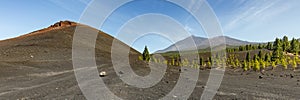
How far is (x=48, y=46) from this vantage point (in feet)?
Result: 130

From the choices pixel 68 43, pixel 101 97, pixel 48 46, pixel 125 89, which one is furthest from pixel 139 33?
pixel 68 43

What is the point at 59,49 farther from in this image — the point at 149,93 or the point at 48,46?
the point at 149,93

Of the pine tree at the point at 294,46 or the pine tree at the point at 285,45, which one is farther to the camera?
the pine tree at the point at 285,45

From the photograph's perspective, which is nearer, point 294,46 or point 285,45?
point 294,46

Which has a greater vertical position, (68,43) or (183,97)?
(68,43)

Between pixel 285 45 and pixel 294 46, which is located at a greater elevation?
pixel 285 45

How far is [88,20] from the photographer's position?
4246mm

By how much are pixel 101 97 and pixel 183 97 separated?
262 centimetres

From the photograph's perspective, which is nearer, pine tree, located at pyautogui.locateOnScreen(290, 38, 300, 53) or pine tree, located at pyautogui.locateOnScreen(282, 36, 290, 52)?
pine tree, located at pyautogui.locateOnScreen(290, 38, 300, 53)

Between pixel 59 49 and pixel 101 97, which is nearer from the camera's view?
pixel 101 97

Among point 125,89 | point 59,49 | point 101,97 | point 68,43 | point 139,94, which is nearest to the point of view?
point 101,97

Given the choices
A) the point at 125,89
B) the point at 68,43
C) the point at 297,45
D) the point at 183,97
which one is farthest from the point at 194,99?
the point at 297,45

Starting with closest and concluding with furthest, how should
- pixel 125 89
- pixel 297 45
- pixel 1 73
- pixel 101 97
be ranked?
pixel 101 97
pixel 125 89
pixel 1 73
pixel 297 45

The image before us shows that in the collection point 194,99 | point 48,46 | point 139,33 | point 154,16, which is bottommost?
point 194,99
